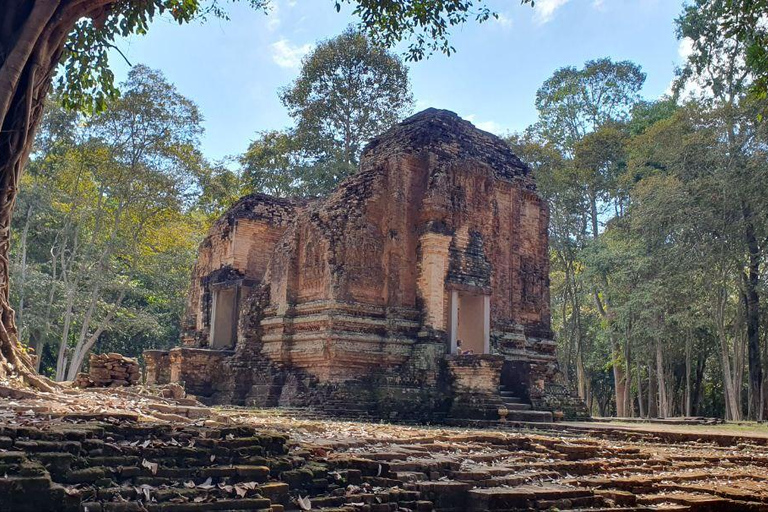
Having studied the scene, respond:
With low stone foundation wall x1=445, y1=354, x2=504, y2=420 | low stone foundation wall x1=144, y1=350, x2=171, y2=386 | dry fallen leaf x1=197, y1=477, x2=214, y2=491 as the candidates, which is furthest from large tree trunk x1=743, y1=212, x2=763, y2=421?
dry fallen leaf x1=197, y1=477, x2=214, y2=491

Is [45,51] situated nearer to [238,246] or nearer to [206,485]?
[206,485]

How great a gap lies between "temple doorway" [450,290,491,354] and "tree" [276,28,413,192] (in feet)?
42.8

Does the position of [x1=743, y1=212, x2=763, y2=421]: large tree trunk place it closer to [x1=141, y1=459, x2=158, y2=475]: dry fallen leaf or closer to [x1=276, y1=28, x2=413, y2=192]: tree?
[x1=276, y1=28, x2=413, y2=192]: tree

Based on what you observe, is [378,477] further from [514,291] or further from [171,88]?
[171,88]

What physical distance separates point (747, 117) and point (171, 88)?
1855cm

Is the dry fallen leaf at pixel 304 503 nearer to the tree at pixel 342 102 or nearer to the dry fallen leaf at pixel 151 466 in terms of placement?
the dry fallen leaf at pixel 151 466

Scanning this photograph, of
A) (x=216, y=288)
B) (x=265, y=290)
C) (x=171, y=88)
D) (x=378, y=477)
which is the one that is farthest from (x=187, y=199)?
(x=378, y=477)

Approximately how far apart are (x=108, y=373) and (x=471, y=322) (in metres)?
8.39

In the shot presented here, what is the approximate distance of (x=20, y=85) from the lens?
904cm

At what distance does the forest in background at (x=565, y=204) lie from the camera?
72.2 ft

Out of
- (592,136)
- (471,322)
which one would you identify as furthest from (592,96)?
(471,322)

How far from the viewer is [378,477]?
20.1 ft

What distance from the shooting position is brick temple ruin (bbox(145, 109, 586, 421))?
14.8m

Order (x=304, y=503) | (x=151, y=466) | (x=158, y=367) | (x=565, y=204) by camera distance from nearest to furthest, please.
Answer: (x=151, y=466) < (x=304, y=503) < (x=158, y=367) < (x=565, y=204)
